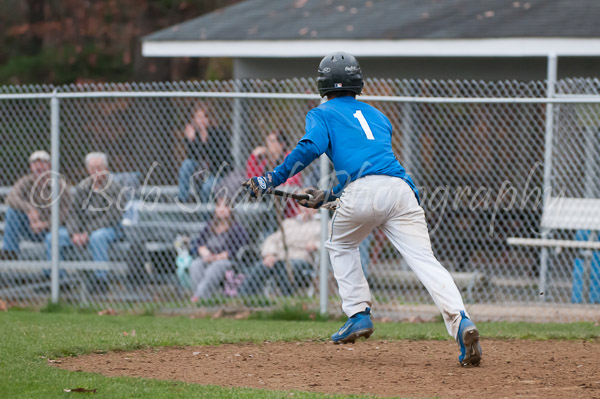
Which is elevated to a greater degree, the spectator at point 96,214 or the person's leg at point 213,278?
the spectator at point 96,214

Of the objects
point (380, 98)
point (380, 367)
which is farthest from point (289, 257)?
point (380, 367)

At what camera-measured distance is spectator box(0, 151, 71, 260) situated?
1047 centimetres

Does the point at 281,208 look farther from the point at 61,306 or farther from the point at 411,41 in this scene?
the point at 411,41

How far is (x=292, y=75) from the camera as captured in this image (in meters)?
13.9

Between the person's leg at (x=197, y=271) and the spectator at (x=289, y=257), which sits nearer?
the spectator at (x=289, y=257)

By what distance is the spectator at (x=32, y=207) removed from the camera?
1047cm

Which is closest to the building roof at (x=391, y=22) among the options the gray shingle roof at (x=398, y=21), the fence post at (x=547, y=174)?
the gray shingle roof at (x=398, y=21)

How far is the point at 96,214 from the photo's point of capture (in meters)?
10.5

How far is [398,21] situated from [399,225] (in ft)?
23.6

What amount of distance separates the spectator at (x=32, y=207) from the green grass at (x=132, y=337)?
3.84ft

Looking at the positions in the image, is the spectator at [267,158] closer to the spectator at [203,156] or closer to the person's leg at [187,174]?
the spectator at [203,156]

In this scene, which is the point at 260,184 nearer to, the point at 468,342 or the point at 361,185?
the point at 361,185

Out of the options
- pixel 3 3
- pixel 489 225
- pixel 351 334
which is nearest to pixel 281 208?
pixel 489 225

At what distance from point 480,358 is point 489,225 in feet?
14.3
